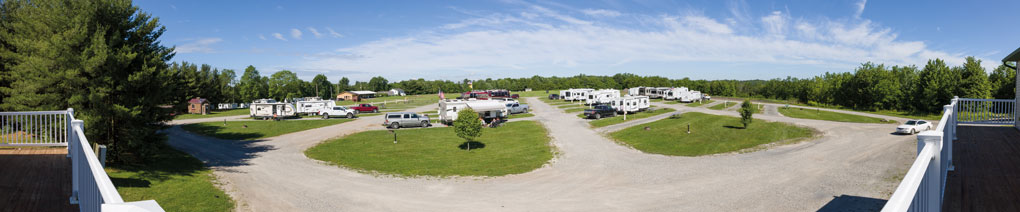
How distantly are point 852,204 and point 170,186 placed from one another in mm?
19333

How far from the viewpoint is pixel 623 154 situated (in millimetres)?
21125

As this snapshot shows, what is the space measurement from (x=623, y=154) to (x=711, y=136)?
8079mm

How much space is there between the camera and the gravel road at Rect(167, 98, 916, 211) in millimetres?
12244

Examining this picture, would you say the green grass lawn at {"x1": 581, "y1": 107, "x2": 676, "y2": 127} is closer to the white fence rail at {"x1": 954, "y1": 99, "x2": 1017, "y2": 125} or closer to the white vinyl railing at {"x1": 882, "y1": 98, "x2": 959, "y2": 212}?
the white fence rail at {"x1": 954, "y1": 99, "x2": 1017, "y2": 125}

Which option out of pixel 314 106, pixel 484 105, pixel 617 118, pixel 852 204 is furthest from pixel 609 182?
pixel 314 106

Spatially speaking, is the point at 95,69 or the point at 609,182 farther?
the point at 609,182

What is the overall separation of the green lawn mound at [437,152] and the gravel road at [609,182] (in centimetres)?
102

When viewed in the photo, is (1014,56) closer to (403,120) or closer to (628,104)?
(628,104)

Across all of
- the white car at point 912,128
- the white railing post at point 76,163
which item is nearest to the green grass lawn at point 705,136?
the white car at point 912,128

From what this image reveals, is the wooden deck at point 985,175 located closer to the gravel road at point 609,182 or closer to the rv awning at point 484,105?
the gravel road at point 609,182

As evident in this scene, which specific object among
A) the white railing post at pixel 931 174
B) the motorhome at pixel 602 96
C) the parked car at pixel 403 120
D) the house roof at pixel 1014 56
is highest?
the house roof at pixel 1014 56

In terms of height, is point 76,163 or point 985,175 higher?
point 76,163

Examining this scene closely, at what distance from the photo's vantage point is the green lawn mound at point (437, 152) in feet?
58.8

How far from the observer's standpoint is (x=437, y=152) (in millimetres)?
22031
